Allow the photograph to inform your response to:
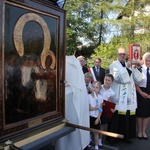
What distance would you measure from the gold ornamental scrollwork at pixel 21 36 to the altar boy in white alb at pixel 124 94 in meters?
1.78

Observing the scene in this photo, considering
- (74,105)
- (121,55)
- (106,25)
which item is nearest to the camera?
(74,105)

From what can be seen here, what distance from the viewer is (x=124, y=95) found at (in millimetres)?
3857

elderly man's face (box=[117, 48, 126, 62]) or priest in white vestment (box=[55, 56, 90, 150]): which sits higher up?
elderly man's face (box=[117, 48, 126, 62])

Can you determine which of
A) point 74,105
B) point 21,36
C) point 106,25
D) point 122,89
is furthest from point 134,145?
point 106,25

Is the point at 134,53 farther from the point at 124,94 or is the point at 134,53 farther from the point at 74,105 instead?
the point at 74,105

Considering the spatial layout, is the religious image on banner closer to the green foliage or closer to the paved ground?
the paved ground

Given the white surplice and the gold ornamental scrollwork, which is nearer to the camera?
the gold ornamental scrollwork

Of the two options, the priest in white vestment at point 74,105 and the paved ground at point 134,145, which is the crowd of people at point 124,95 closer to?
the paved ground at point 134,145

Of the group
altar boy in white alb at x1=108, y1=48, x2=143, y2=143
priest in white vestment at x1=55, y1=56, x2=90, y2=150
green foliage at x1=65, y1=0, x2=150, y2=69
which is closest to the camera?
priest in white vestment at x1=55, y1=56, x2=90, y2=150

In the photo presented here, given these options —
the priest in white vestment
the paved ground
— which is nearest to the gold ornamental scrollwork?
the priest in white vestment

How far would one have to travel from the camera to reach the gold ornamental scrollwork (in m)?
1.87

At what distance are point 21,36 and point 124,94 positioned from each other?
239 centimetres

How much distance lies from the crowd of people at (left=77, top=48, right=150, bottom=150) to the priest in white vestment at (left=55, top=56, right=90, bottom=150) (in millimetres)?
602

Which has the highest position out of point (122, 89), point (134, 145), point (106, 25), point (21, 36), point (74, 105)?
point (106, 25)
